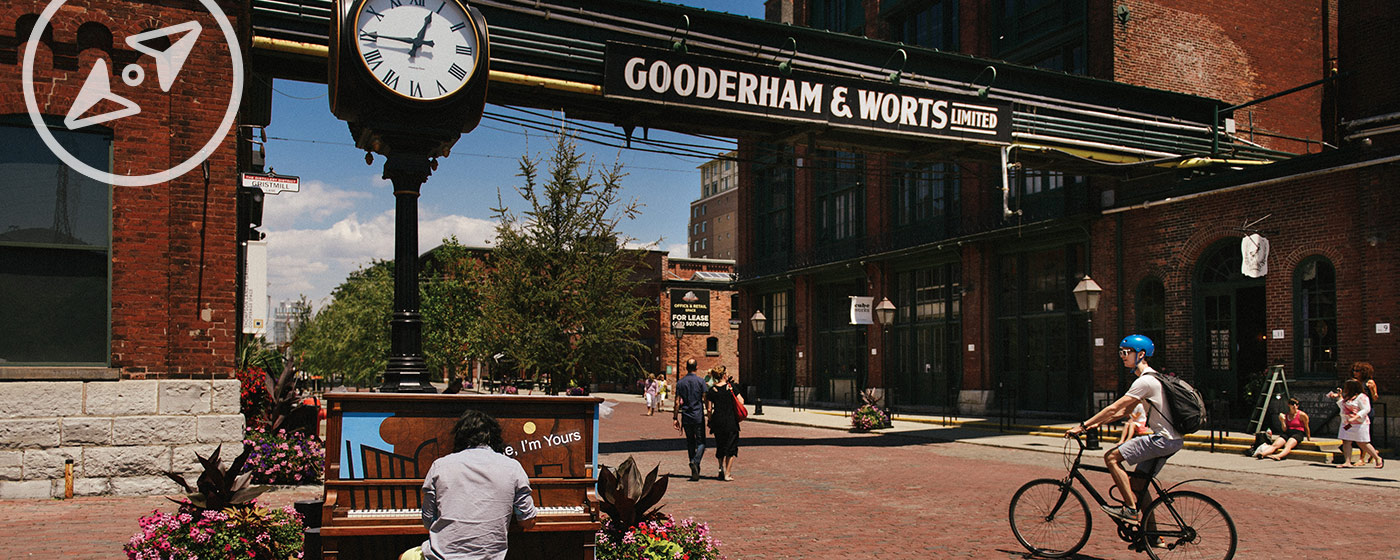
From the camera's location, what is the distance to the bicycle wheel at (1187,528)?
7453 millimetres

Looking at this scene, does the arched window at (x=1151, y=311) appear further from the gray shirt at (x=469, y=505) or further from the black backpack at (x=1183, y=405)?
the gray shirt at (x=469, y=505)

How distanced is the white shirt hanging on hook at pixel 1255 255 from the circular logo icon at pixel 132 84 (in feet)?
61.8

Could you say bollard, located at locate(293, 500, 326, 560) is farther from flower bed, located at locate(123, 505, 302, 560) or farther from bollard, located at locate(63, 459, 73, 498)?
bollard, located at locate(63, 459, 73, 498)

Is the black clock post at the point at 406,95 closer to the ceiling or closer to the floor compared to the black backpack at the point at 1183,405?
closer to the ceiling

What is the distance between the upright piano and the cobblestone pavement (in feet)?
10.0

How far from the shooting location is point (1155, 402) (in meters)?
7.84

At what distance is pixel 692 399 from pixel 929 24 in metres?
23.4

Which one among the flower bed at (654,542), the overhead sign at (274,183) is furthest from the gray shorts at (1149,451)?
the overhead sign at (274,183)

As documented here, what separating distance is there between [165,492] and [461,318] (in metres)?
25.4

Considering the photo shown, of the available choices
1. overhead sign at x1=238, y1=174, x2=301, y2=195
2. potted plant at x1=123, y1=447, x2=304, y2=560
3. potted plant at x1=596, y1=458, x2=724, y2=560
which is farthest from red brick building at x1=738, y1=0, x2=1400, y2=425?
potted plant at x1=123, y1=447, x2=304, y2=560

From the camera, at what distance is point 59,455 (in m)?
10.5

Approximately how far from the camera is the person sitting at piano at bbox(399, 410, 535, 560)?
4.68 meters

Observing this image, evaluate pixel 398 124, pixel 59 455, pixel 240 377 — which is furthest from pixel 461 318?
pixel 398 124

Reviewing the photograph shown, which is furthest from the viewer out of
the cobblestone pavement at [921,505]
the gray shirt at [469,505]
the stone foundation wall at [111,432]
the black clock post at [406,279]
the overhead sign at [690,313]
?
the overhead sign at [690,313]
